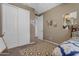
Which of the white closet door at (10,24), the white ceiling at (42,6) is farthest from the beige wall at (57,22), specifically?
the white closet door at (10,24)

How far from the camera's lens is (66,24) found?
1.93 meters

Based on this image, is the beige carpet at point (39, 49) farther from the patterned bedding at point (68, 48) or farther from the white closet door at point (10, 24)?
the white closet door at point (10, 24)

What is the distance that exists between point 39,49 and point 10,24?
0.55 m

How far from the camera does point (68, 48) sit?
1807mm

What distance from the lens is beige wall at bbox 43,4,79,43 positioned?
1.89 meters

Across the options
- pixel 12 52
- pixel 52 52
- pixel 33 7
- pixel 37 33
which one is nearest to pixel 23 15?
pixel 33 7

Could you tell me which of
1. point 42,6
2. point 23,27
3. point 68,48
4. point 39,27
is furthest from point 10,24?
point 68,48

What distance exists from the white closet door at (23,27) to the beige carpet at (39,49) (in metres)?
0.11

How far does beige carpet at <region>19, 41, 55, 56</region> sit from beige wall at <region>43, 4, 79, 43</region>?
0.36ft

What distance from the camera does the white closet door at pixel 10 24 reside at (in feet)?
6.16

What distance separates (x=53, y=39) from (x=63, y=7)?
48cm

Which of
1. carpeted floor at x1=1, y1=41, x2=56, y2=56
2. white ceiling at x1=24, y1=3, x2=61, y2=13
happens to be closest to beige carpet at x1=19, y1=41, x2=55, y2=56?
carpeted floor at x1=1, y1=41, x2=56, y2=56

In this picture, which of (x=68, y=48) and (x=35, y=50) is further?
(x=35, y=50)

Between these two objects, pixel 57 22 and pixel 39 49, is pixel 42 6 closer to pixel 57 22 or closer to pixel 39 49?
pixel 57 22
